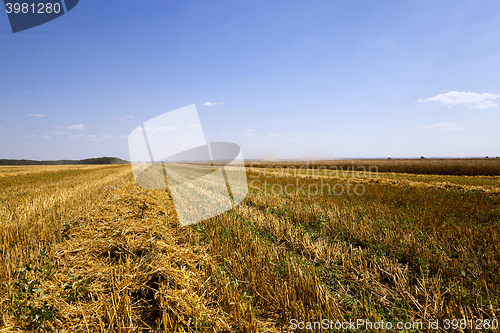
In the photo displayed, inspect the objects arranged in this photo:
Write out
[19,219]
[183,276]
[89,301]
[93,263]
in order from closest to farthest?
1. [89,301]
2. [183,276]
3. [93,263]
4. [19,219]

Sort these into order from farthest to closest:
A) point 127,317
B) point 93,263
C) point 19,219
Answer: point 19,219 < point 93,263 < point 127,317

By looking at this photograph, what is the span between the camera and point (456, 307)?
2912mm

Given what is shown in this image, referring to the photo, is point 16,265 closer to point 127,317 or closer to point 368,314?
point 127,317

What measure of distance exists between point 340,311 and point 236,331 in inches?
55.6

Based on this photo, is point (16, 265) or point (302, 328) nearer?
point (302, 328)

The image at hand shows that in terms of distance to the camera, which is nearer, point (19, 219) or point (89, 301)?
point (89, 301)

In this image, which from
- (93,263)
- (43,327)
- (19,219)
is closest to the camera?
(43,327)

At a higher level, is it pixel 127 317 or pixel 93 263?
pixel 93 263

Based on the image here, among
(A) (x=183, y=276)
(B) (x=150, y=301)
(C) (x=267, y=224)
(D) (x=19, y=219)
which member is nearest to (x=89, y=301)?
(B) (x=150, y=301)

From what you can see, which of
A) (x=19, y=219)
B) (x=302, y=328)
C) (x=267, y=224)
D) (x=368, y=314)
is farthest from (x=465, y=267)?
(x=19, y=219)

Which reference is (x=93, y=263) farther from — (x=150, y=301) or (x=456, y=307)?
(x=456, y=307)

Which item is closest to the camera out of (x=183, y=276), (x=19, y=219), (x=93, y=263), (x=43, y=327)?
(x=43, y=327)

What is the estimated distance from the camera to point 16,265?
13.0ft

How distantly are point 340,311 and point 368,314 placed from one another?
1.11 ft
